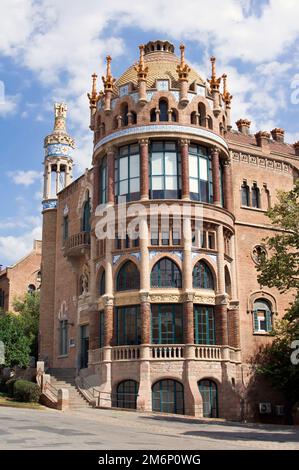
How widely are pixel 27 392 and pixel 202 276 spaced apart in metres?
10.9

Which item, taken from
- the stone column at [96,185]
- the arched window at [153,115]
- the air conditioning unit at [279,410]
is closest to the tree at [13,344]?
the stone column at [96,185]

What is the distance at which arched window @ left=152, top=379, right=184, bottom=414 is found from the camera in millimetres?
31375

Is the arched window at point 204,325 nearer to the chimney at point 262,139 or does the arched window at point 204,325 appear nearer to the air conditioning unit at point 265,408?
the air conditioning unit at point 265,408

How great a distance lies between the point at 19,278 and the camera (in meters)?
63.4

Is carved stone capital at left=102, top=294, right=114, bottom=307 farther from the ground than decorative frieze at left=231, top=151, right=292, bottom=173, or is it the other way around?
decorative frieze at left=231, top=151, right=292, bottom=173

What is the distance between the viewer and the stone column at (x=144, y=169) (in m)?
33.9

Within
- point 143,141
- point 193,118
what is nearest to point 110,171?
point 143,141

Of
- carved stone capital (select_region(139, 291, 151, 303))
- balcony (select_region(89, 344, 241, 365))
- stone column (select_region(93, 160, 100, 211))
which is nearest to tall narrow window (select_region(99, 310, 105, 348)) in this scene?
balcony (select_region(89, 344, 241, 365))

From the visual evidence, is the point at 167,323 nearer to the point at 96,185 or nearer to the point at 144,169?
the point at 144,169

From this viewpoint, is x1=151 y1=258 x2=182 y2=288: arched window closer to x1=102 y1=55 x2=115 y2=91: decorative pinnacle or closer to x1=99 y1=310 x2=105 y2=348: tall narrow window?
x1=99 y1=310 x2=105 y2=348: tall narrow window

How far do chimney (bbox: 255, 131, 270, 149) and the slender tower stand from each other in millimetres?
15732

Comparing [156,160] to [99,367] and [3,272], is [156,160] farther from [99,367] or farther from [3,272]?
[3,272]
